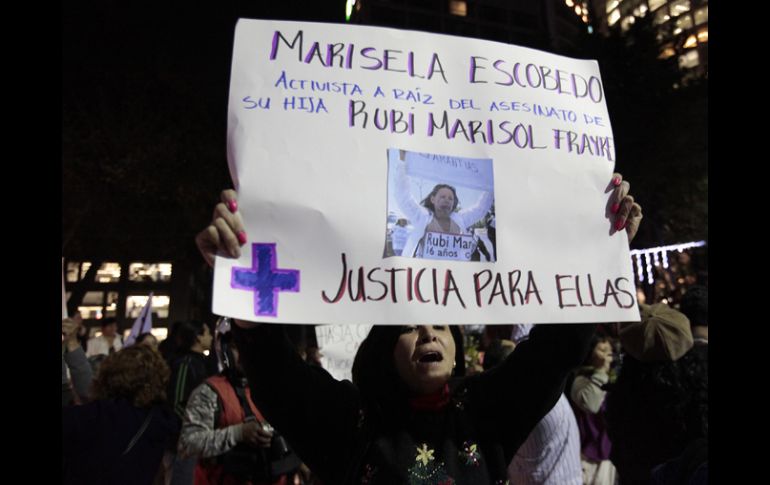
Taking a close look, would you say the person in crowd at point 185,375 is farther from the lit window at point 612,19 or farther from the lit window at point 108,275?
the lit window at point 108,275

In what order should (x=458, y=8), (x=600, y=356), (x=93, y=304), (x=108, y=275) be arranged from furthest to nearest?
(x=458, y=8) → (x=93, y=304) → (x=108, y=275) → (x=600, y=356)

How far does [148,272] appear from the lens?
37344 millimetres

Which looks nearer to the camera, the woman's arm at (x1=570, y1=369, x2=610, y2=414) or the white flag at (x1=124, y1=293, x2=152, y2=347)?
the woman's arm at (x1=570, y1=369, x2=610, y2=414)

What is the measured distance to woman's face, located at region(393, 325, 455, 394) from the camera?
2062 mm

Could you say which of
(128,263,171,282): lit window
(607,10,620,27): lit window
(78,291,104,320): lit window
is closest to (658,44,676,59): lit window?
(607,10,620,27): lit window

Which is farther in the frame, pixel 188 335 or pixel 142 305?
pixel 142 305

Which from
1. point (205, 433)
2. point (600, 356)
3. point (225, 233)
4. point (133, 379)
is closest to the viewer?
point (225, 233)

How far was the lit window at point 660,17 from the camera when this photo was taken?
16.9 metres

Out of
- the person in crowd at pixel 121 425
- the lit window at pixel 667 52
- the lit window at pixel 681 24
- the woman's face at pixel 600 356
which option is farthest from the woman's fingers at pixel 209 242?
the lit window at pixel 667 52

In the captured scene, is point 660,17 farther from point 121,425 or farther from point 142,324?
point 121,425

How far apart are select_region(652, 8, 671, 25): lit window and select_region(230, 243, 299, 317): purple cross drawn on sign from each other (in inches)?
699

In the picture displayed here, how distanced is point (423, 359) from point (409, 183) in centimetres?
60

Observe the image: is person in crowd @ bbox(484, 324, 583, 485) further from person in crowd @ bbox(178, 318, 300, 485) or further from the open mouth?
the open mouth

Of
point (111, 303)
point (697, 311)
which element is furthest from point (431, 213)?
point (111, 303)
